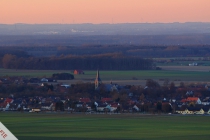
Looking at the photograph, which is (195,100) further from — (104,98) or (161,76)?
(161,76)

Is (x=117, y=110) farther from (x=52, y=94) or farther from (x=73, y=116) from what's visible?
(x=52, y=94)

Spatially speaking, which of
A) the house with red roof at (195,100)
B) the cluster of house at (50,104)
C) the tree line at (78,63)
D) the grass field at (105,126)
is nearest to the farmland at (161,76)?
the tree line at (78,63)

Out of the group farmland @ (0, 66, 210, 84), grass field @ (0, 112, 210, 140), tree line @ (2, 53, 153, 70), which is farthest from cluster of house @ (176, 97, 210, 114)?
tree line @ (2, 53, 153, 70)

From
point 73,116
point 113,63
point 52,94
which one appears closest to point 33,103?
point 52,94

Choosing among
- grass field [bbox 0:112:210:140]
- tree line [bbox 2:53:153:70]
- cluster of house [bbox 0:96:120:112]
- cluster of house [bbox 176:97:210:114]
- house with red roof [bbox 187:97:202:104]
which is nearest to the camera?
grass field [bbox 0:112:210:140]

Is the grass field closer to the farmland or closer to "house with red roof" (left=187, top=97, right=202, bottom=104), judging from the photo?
"house with red roof" (left=187, top=97, right=202, bottom=104)

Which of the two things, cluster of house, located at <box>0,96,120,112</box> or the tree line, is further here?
the tree line

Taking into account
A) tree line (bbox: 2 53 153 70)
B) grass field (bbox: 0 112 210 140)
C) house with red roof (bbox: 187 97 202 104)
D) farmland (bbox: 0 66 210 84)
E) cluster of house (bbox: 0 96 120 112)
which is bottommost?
grass field (bbox: 0 112 210 140)

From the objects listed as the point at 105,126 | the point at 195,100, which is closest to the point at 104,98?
the point at 195,100
